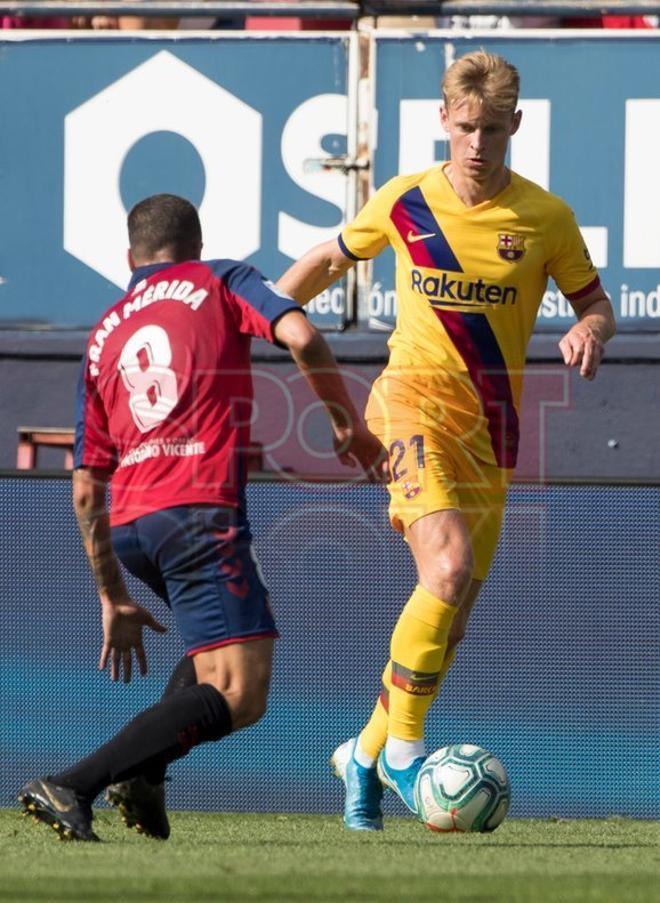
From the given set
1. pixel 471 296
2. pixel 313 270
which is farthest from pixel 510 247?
pixel 313 270

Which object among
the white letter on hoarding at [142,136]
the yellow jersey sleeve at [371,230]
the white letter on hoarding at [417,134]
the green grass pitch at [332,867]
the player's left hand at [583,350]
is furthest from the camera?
the white letter on hoarding at [142,136]

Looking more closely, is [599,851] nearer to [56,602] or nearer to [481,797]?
[481,797]

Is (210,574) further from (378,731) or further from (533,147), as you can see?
(533,147)

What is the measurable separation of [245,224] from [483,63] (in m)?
2.58

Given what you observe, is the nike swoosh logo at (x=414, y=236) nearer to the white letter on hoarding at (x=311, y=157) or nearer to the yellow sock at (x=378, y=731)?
the yellow sock at (x=378, y=731)

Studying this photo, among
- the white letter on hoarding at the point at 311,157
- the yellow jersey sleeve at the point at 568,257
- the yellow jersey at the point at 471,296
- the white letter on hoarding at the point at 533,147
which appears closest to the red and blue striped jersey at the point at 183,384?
the yellow jersey at the point at 471,296

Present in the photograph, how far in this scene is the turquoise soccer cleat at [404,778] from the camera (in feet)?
19.4

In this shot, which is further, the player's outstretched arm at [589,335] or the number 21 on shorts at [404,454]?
the number 21 on shorts at [404,454]

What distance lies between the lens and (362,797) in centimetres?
630

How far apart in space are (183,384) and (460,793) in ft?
5.16

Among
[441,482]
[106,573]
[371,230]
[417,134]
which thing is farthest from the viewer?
[417,134]

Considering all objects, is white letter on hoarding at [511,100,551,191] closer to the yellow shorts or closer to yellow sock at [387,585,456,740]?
the yellow shorts

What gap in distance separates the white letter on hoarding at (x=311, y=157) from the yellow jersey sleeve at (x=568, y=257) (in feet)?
7.48

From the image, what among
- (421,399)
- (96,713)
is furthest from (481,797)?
(96,713)
